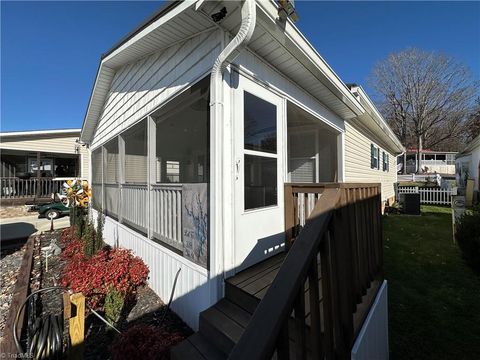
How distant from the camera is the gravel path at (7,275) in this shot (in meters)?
3.77

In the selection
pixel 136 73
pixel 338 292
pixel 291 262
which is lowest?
pixel 338 292

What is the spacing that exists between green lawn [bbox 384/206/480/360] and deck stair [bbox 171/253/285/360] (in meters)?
1.57

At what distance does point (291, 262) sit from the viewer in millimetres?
1092

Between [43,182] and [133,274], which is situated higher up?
[43,182]

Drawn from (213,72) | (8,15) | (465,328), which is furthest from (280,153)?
(8,15)

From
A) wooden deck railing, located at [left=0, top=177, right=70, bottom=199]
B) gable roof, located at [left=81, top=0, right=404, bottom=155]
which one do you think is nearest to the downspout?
gable roof, located at [left=81, top=0, right=404, bottom=155]

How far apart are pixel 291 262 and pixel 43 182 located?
18.1 metres

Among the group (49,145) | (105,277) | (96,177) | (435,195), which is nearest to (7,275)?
(105,277)

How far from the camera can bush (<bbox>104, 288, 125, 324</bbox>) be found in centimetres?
307

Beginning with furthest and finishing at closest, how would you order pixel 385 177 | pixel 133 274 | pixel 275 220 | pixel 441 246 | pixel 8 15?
1. pixel 385 177
2. pixel 441 246
3. pixel 8 15
4. pixel 133 274
5. pixel 275 220

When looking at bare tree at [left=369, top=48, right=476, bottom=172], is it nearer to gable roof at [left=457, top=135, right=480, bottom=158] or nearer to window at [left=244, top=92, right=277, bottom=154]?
gable roof at [left=457, top=135, right=480, bottom=158]

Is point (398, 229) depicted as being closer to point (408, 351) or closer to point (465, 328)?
point (465, 328)

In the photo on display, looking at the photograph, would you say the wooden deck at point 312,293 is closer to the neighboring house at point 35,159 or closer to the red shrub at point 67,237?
the red shrub at point 67,237

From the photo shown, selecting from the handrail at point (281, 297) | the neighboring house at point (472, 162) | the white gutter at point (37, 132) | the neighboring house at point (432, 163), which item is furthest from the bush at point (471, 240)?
the neighboring house at point (432, 163)
